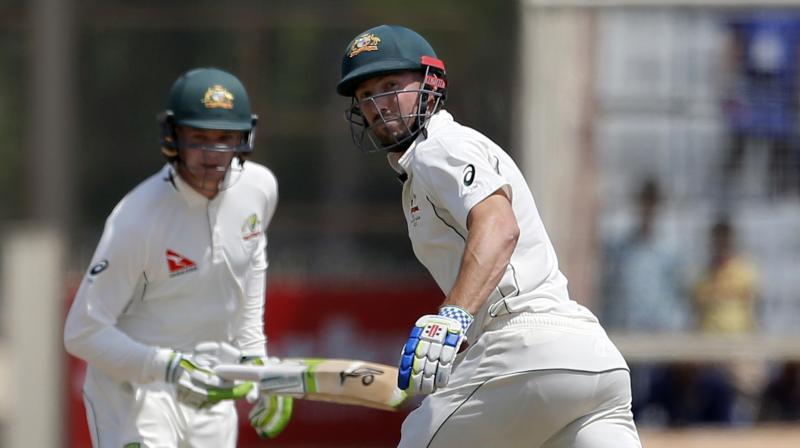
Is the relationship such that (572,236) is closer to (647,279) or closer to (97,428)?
(647,279)

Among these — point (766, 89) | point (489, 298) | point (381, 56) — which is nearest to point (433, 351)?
point (489, 298)

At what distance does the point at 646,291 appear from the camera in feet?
30.0

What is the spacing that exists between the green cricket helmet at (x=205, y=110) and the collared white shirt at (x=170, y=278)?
0.15 metres

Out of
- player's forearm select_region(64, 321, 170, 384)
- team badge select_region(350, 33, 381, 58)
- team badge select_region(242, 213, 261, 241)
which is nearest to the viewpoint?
team badge select_region(350, 33, 381, 58)

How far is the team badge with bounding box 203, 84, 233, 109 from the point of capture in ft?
18.0

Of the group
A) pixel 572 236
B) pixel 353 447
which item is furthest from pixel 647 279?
pixel 353 447

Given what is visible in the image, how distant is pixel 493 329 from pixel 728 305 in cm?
494

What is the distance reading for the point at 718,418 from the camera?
29.8 ft

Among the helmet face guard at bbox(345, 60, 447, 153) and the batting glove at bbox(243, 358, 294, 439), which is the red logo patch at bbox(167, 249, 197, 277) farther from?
the helmet face guard at bbox(345, 60, 447, 153)

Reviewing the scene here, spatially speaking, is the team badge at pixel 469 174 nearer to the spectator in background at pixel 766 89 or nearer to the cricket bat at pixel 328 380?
the cricket bat at pixel 328 380

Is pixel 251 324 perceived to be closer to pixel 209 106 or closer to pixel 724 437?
pixel 209 106

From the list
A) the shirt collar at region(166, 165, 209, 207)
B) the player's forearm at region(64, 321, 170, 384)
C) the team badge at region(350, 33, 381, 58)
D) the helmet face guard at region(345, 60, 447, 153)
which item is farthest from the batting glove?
the team badge at region(350, 33, 381, 58)

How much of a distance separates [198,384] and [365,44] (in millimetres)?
1340

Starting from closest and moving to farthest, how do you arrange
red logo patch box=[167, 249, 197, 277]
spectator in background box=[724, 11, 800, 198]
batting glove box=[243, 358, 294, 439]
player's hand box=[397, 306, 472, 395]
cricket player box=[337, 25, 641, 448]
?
player's hand box=[397, 306, 472, 395] < cricket player box=[337, 25, 641, 448] < red logo patch box=[167, 249, 197, 277] < batting glove box=[243, 358, 294, 439] < spectator in background box=[724, 11, 800, 198]
